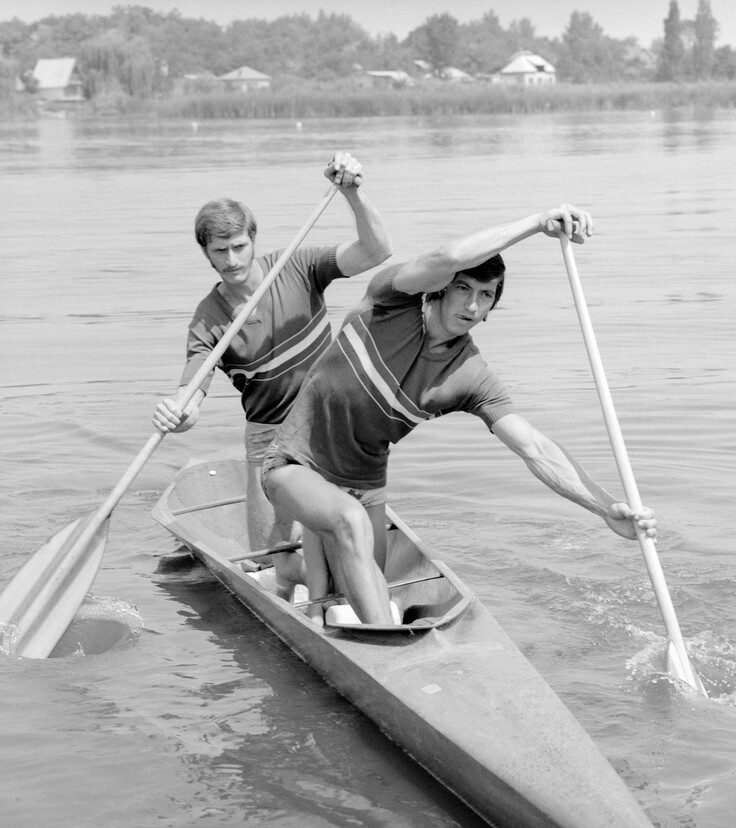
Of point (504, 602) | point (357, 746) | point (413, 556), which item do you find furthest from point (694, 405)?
point (357, 746)

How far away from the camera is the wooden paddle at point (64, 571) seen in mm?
6535

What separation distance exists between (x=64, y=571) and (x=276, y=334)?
1.64 meters

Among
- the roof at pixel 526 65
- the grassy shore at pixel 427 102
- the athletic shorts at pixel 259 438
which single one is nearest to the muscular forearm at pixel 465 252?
the athletic shorts at pixel 259 438

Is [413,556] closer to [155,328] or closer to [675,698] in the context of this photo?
[675,698]

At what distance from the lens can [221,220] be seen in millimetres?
6328

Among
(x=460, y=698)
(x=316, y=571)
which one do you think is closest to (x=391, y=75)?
(x=316, y=571)

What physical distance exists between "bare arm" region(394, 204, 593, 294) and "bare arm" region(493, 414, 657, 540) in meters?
0.72

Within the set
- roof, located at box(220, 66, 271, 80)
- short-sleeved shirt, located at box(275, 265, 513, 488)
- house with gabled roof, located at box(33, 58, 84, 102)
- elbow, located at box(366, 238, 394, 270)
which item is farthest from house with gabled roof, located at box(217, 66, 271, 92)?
short-sleeved shirt, located at box(275, 265, 513, 488)

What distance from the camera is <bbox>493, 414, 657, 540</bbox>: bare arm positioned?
5484 millimetres

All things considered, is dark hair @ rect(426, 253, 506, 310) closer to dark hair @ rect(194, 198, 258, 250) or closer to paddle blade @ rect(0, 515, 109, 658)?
dark hair @ rect(194, 198, 258, 250)

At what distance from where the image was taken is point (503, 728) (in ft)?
15.8

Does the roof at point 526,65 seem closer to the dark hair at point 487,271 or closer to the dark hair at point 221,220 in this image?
the dark hair at point 221,220

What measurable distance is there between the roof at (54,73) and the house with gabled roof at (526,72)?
48843mm

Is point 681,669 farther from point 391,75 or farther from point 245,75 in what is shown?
point 391,75
